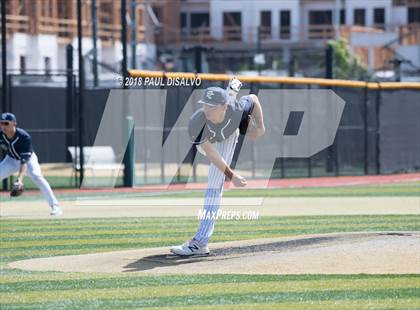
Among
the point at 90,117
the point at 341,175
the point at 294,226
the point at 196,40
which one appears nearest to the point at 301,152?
the point at 341,175

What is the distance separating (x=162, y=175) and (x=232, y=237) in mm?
12027

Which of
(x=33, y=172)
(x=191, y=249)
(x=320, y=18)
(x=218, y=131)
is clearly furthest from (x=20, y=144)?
(x=320, y=18)

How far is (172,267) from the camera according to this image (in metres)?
12.5

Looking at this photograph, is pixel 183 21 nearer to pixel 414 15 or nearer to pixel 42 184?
pixel 414 15

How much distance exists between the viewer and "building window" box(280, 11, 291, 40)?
7444 centimetres

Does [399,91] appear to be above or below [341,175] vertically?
above

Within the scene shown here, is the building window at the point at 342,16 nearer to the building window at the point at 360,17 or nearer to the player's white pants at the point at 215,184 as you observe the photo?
the building window at the point at 360,17

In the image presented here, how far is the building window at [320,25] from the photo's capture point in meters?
72.2

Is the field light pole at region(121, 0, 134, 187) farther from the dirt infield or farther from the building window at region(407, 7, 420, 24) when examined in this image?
the building window at region(407, 7, 420, 24)

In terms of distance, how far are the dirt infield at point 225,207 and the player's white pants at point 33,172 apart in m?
0.34

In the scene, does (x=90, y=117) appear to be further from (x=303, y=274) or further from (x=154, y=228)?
(x=303, y=274)

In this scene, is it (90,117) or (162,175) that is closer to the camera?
(162,175)

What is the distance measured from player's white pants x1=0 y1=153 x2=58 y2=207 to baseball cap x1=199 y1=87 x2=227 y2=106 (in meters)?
7.86

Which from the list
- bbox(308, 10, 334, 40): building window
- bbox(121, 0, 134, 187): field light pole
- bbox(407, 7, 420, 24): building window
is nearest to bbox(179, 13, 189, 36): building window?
bbox(308, 10, 334, 40): building window
